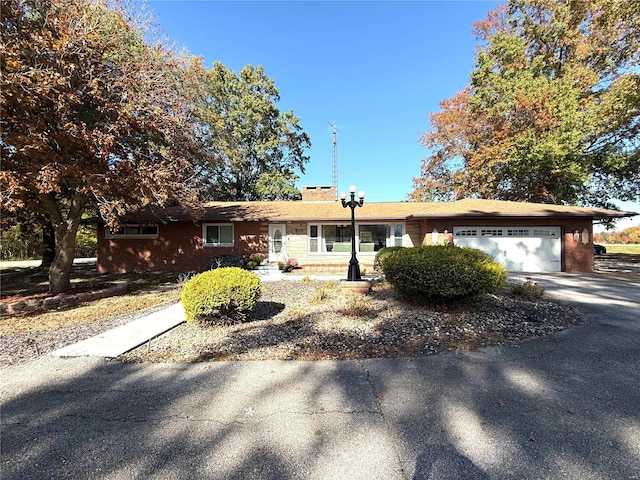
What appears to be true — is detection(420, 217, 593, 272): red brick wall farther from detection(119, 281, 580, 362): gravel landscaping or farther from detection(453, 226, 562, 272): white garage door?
detection(119, 281, 580, 362): gravel landscaping

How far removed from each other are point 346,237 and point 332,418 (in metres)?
12.6

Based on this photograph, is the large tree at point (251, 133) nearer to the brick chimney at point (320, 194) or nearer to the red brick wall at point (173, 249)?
the brick chimney at point (320, 194)

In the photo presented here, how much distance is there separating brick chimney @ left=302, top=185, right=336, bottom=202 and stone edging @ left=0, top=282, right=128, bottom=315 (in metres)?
12.3

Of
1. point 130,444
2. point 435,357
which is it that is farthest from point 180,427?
point 435,357

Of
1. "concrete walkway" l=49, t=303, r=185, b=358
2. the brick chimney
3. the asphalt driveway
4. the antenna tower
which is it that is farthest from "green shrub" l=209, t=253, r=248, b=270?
the antenna tower

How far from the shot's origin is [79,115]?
7.86 m

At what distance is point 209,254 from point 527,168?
17691mm

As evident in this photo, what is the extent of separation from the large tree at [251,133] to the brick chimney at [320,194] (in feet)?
19.2

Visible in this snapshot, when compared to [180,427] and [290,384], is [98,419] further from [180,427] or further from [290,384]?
[290,384]

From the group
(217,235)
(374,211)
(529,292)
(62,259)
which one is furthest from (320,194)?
(529,292)

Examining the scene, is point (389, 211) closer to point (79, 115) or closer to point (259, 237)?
point (259, 237)

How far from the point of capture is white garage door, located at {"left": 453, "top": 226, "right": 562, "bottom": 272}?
1303 centimetres

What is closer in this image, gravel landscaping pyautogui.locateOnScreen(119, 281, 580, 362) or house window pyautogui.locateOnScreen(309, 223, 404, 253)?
gravel landscaping pyautogui.locateOnScreen(119, 281, 580, 362)

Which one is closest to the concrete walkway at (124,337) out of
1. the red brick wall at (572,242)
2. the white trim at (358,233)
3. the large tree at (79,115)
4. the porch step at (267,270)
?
the large tree at (79,115)
